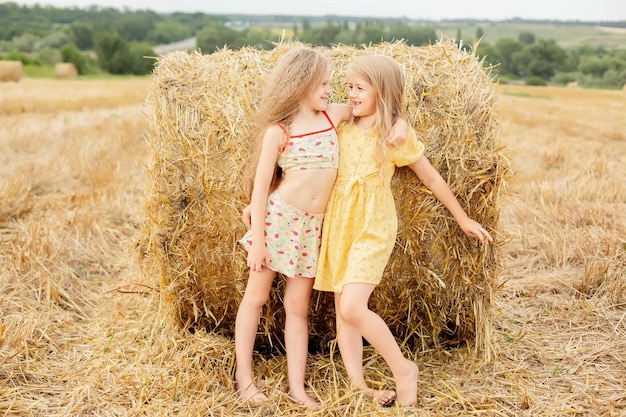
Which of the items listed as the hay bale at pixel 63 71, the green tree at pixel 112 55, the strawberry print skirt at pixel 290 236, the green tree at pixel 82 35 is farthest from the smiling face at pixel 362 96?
the green tree at pixel 82 35

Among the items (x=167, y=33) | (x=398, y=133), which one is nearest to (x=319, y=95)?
(x=398, y=133)

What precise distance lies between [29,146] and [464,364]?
6.58m

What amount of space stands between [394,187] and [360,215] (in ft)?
0.79

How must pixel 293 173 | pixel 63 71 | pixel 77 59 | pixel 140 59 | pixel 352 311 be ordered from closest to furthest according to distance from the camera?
pixel 352 311, pixel 293 173, pixel 63 71, pixel 77 59, pixel 140 59

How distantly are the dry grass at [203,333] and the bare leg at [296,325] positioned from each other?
0.11m

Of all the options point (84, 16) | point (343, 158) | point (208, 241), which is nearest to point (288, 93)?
point (343, 158)

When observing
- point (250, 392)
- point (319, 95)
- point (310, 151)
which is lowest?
point (250, 392)

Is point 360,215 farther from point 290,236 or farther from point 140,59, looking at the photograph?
point 140,59

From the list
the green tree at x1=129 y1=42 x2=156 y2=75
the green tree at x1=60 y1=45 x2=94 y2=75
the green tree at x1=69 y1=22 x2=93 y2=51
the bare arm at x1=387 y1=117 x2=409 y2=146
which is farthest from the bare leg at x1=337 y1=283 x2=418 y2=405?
the green tree at x1=69 y1=22 x2=93 y2=51

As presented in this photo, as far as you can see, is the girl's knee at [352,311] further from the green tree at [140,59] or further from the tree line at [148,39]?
the green tree at [140,59]

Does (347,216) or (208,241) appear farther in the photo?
(208,241)

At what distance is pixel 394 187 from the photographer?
2979 mm

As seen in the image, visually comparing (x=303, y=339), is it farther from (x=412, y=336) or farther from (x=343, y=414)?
(x=412, y=336)

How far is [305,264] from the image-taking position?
292 centimetres
